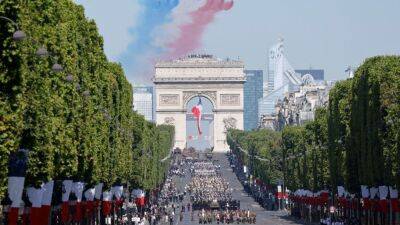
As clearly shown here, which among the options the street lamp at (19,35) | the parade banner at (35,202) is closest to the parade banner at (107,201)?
the parade banner at (35,202)

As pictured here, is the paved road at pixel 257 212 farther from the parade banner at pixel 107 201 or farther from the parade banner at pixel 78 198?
the parade banner at pixel 78 198

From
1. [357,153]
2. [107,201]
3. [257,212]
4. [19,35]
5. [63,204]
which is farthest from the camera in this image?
[257,212]

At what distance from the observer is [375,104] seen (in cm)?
7919

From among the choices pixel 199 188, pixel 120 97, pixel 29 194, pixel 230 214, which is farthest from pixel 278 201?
pixel 29 194

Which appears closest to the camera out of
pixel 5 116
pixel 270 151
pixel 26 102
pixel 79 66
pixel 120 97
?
pixel 5 116

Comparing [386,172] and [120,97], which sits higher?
[120,97]

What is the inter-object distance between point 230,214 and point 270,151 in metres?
48.5

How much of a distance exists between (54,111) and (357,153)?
119 ft

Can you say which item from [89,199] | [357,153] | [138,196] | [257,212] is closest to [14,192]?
[89,199]

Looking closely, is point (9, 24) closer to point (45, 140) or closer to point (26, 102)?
point (26, 102)

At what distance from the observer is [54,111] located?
2151 inches

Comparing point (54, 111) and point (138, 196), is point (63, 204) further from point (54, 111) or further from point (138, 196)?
point (138, 196)

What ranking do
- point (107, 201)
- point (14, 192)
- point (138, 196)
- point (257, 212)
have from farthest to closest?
point (257, 212)
point (138, 196)
point (107, 201)
point (14, 192)

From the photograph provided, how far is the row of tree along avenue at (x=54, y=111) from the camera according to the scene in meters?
42.6
